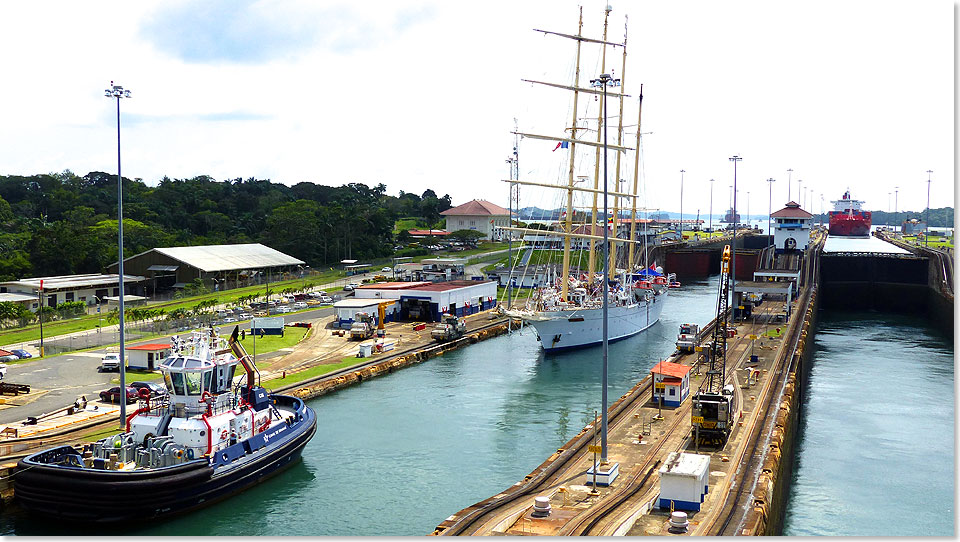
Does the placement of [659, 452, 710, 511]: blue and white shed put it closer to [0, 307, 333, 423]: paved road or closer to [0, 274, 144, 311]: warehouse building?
[0, 307, 333, 423]: paved road

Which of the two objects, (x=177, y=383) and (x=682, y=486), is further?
(x=177, y=383)

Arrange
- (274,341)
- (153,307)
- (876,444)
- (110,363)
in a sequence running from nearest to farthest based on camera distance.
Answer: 1. (876,444)
2. (110,363)
3. (274,341)
4. (153,307)

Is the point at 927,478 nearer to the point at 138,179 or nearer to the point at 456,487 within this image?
the point at 456,487

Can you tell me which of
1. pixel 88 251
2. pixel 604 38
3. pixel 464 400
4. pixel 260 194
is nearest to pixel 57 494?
pixel 464 400

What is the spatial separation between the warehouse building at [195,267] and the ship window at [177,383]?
66.6 meters

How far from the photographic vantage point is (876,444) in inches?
1682

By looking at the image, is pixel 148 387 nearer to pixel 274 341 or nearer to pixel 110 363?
pixel 110 363

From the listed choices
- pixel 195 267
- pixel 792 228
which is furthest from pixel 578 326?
pixel 792 228

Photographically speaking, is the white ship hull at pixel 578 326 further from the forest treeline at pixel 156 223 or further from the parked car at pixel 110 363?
the forest treeline at pixel 156 223

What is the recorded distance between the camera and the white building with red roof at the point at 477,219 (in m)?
181

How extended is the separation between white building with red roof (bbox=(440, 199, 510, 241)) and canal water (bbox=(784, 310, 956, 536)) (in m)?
111

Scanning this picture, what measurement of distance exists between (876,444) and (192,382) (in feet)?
114

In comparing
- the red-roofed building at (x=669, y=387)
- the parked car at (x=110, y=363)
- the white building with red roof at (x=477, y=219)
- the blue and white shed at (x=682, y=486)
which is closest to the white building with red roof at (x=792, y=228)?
the white building with red roof at (x=477, y=219)

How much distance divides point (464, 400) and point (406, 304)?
3228 cm
